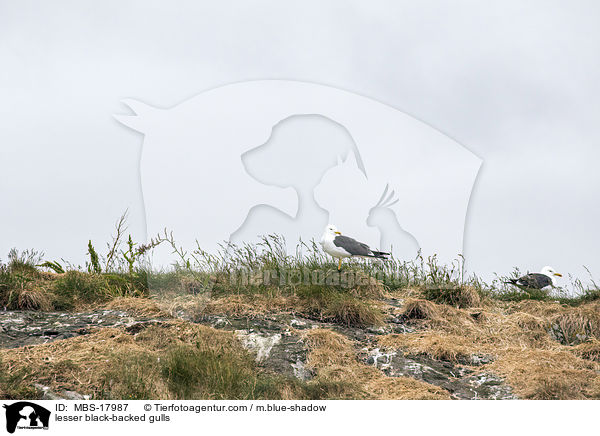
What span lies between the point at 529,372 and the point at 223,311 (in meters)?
4.19

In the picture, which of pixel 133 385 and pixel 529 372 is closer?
pixel 133 385

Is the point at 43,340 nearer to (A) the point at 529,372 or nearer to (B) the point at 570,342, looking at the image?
(A) the point at 529,372

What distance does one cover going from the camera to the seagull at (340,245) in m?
8.71

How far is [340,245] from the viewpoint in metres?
8.71

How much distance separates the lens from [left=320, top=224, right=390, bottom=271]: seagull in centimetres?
871

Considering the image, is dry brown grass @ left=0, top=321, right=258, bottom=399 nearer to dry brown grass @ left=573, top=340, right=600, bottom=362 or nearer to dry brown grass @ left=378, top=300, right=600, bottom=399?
dry brown grass @ left=378, top=300, right=600, bottom=399

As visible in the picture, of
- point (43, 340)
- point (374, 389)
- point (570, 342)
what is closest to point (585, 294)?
point (570, 342)

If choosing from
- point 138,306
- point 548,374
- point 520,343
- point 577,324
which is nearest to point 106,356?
point 138,306

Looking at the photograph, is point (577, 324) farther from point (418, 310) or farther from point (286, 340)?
point (286, 340)
